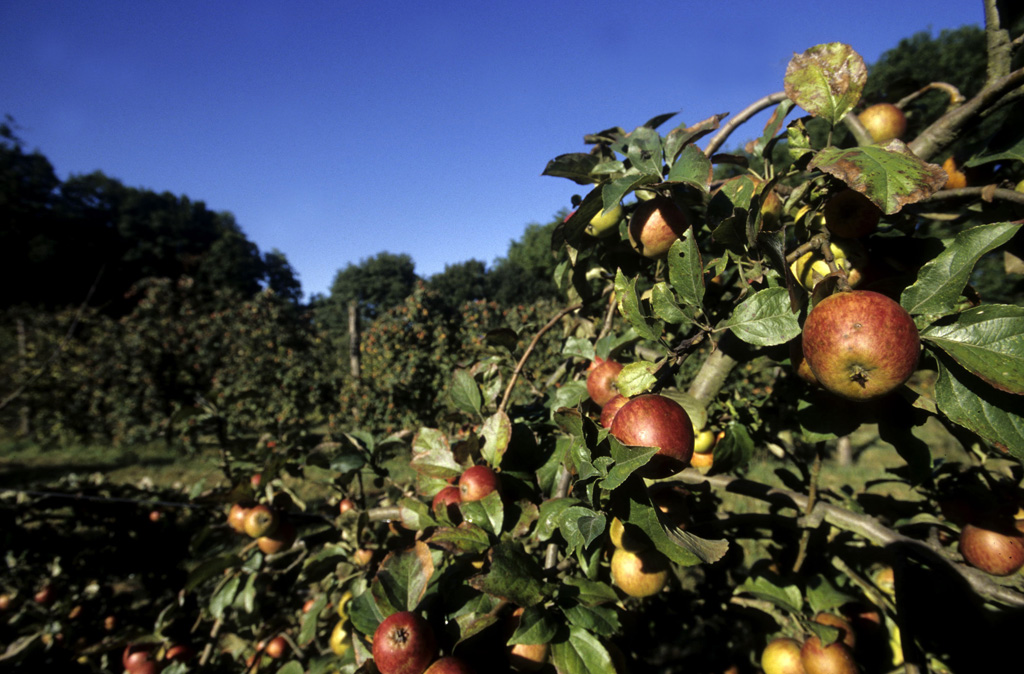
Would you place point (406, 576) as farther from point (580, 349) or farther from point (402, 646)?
point (580, 349)

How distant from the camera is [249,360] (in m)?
8.15

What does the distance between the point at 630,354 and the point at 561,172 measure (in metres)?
0.56

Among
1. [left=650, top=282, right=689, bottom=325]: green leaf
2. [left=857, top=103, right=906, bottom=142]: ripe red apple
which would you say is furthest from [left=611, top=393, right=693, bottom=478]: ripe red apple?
[left=857, top=103, right=906, bottom=142]: ripe red apple

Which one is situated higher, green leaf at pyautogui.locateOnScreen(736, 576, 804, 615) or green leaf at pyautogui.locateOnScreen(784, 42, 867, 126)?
green leaf at pyautogui.locateOnScreen(784, 42, 867, 126)

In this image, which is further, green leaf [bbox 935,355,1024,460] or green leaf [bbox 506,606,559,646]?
green leaf [bbox 506,606,559,646]

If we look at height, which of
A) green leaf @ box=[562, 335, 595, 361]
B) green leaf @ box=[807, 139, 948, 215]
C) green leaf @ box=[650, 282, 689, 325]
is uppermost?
green leaf @ box=[807, 139, 948, 215]

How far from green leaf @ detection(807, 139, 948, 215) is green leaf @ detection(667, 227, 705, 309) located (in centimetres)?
19

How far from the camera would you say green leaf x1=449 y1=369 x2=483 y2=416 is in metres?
1.06

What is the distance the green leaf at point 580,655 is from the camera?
2.33 ft

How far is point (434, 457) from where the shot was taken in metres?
1.01

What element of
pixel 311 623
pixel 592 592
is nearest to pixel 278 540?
pixel 311 623

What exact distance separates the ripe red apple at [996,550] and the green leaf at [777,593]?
1.22 ft

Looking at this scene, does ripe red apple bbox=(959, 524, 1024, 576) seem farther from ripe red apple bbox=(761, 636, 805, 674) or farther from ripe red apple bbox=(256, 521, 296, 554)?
ripe red apple bbox=(256, 521, 296, 554)

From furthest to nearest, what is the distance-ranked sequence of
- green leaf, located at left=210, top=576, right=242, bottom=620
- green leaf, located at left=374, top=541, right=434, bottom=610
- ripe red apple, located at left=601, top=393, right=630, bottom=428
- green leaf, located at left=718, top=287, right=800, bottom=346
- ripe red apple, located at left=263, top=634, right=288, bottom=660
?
ripe red apple, located at left=263, top=634, right=288, bottom=660 < green leaf, located at left=210, top=576, right=242, bottom=620 < green leaf, located at left=374, top=541, right=434, bottom=610 < ripe red apple, located at left=601, top=393, right=630, bottom=428 < green leaf, located at left=718, top=287, right=800, bottom=346
